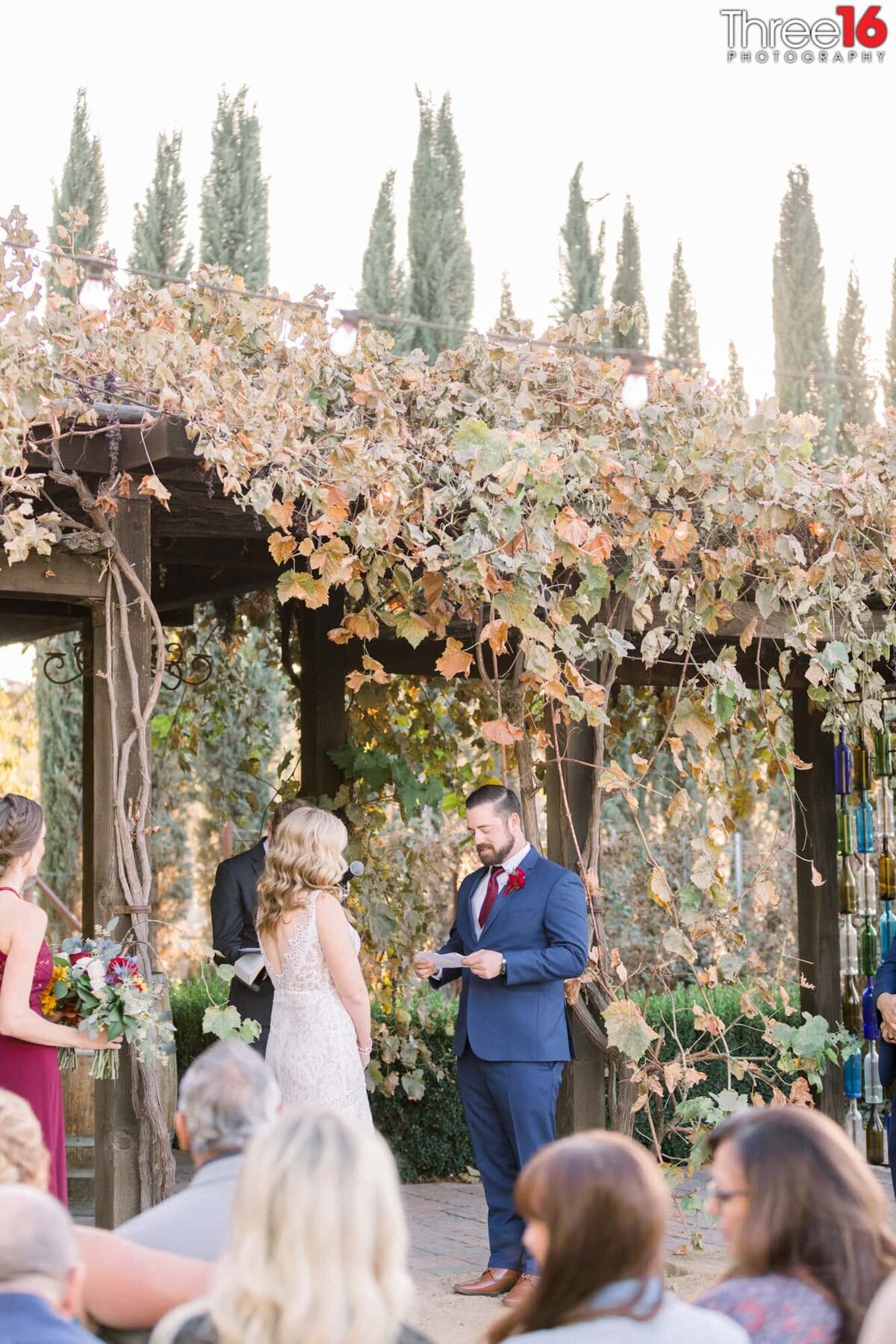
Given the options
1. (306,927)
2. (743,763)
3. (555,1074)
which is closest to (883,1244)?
(306,927)

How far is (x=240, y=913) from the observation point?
5461 millimetres

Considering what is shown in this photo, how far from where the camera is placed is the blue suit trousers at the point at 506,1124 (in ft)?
15.6

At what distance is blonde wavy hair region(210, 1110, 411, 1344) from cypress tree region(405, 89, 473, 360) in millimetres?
18547

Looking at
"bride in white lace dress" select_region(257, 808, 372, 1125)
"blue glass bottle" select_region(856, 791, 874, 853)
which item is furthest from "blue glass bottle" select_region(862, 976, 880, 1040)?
"bride in white lace dress" select_region(257, 808, 372, 1125)

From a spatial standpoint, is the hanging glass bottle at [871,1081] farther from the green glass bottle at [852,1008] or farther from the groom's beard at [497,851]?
the groom's beard at [497,851]

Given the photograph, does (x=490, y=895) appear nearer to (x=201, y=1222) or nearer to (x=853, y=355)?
(x=201, y=1222)

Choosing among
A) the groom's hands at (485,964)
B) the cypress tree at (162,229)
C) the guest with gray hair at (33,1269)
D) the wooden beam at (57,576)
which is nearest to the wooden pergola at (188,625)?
the wooden beam at (57,576)

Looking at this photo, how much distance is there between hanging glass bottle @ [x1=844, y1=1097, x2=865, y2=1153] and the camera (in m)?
7.12

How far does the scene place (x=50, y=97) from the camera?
16656 millimetres

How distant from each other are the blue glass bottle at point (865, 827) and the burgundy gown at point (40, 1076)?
432 cm

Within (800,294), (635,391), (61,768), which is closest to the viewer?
(635,391)

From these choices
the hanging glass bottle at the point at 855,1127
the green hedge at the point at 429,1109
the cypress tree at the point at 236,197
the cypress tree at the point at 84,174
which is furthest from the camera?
the cypress tree at the point at 236,197

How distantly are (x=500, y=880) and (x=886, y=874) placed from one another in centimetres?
302

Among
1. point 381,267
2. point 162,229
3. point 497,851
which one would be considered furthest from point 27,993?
point 381,267
